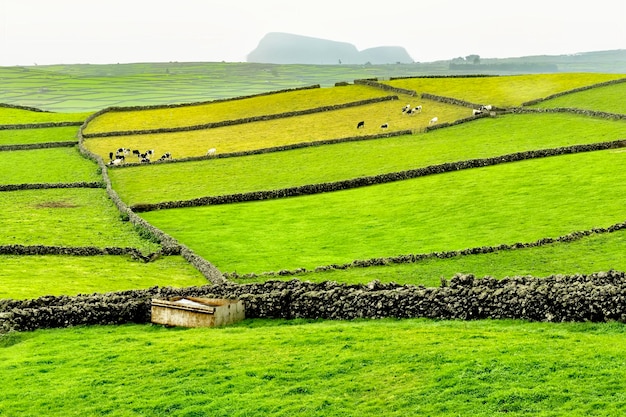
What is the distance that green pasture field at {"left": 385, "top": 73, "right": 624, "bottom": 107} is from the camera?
260 feet

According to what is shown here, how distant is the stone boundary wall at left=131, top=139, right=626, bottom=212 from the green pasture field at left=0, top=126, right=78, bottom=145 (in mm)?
34678

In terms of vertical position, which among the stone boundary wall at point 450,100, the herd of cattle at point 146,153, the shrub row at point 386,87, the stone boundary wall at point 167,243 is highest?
the shrub row at point 386,87

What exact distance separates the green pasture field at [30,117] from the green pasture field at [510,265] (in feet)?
215

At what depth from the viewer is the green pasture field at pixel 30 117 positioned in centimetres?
9175

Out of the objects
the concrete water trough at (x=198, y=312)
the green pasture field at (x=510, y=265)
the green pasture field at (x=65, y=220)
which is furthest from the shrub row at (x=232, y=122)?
the concrete water trough at (x=198, y=312)

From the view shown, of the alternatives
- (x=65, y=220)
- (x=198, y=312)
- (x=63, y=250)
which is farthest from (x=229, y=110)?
(x=198, y=312)

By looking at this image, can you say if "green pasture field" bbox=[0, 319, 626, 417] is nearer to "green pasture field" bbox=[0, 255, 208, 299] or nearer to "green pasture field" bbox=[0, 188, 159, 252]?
"green pasture field" bbox=[0, 255, 208, 299]

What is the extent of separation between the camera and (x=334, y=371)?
59.7 ft

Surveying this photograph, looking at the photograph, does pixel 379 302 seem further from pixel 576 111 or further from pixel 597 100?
pixel 597 100

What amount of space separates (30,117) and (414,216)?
64.8 metres

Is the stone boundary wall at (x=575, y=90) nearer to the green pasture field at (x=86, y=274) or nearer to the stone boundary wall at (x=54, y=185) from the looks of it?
the stone boundary wall at (x=54, y=185)

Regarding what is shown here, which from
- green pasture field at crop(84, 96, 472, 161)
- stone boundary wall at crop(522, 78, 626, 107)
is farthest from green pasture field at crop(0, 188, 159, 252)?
stone boundary wall at crop(522, 78, 626, 107)

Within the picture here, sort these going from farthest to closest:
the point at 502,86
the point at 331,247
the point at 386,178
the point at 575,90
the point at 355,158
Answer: the point at 502,86
the point at 575,90
the point at 355,158
the point at 386,178
the point at 331,247

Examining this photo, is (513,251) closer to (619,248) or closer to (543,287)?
(619,248)
